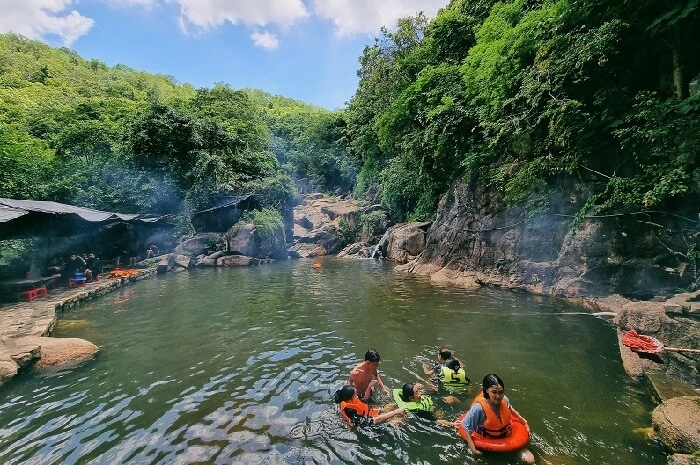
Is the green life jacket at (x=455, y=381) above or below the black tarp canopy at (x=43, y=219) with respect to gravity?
below

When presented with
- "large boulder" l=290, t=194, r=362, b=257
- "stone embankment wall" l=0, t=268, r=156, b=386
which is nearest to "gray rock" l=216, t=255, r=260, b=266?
"large boulder" l=290, t=194, r=362, b=257

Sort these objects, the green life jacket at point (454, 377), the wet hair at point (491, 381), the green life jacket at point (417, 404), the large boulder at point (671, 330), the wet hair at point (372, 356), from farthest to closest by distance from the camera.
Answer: the green life jacket at point (454, 377) → the wet hair at point (372, 356) → the large boulder at point (671, 330) → the green life jacket at point (417, 404) → the wet hair at point (491, 381)

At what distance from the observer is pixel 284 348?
8.85 metres

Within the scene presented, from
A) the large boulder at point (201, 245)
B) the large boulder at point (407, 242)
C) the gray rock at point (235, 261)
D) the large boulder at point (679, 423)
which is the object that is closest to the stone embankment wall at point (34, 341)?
the large boulder at point (679, 423)

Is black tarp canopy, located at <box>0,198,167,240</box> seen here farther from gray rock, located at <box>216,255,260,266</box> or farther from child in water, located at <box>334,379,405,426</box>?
child in water, located at <box>334,379,405,426</box>

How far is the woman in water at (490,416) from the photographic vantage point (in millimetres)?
4696

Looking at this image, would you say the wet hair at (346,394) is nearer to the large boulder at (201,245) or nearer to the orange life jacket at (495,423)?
the orange life jacket at (495,423)

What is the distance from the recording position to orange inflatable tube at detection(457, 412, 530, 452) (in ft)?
15.0

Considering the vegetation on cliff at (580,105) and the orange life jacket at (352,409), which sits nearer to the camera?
the orange life jacket at (352,409)

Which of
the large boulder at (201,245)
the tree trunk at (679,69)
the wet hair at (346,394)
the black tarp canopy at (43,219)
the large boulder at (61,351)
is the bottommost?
the wet hair at (346,394)

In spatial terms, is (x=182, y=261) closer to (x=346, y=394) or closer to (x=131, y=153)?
(x=131, y=153)

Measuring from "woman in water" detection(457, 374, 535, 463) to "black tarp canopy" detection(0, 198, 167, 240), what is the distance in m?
13.7

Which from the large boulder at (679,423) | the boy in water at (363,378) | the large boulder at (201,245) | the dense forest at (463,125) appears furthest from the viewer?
the large boulder at (201,245)

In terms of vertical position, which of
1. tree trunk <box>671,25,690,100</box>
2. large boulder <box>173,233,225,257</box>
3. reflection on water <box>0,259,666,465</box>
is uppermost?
tree trunk <box>671,25,690,100</box>
